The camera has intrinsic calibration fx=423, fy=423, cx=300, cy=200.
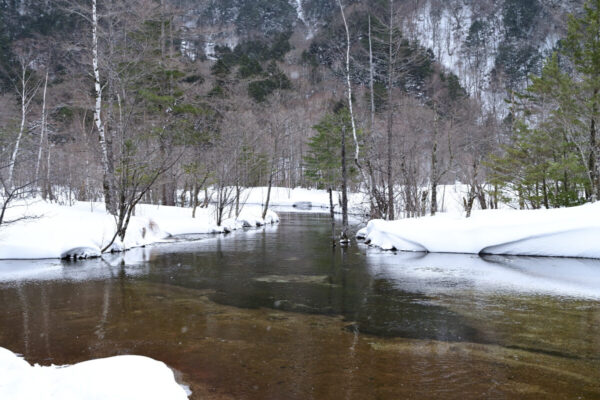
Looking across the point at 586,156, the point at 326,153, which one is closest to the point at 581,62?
the point at 586,156

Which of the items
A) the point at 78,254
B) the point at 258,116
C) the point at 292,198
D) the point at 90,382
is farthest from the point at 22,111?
the point at 292,198

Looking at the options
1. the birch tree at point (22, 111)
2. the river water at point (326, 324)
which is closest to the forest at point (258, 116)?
the birch tree at point (22, 111)

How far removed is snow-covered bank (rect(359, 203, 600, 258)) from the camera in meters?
12.5

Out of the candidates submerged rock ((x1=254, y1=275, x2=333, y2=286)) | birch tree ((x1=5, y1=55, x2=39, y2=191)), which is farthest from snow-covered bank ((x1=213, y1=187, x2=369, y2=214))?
submerged rock ((x1=254, y1=275, x2=333, y2=286))

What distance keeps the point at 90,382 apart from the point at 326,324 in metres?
4.01

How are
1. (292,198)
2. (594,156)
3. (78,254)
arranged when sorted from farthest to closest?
1. (292,198)
2. (594,156)
3. (78,254)

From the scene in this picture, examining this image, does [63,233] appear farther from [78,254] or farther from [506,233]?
[506,233]

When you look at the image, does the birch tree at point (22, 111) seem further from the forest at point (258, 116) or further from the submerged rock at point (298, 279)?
the submerged rock at point (298, 279)

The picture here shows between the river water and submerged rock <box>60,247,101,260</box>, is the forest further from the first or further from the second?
the river water

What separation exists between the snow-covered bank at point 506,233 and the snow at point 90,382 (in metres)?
12.3

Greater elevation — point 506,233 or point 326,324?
point 506,233

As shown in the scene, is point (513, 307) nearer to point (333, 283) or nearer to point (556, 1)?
point (333, 283)

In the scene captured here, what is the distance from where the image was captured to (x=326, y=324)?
6.62 m

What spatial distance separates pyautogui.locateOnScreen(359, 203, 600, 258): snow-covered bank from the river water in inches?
Result: 32.6
